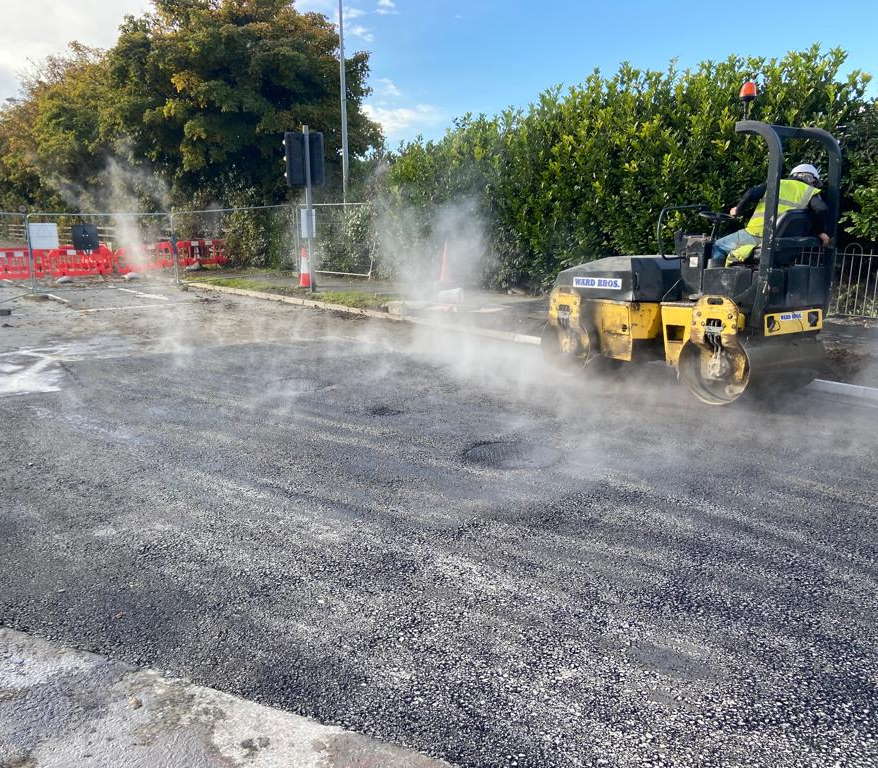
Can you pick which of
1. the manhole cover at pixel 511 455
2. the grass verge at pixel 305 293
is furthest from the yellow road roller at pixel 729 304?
the grass verge at pixel 305 293

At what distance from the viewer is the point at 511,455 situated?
516 cm

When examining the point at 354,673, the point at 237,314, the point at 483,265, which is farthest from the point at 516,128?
the point at 354,673

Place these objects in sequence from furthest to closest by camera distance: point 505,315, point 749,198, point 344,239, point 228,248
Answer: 1. point 228,248
2. point 344,239
3. point 505,315
4. point 749,198

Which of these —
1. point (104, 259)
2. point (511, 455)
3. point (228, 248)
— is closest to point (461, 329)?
point (511, 455)

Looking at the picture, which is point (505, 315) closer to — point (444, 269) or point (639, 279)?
point (444, 269)

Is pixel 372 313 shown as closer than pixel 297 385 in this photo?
No

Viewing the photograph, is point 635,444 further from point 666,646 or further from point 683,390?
point 666,646

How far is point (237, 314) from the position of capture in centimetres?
1279

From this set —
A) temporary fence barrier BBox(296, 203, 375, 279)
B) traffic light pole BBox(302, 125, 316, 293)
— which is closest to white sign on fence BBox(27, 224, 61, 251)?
temporary fence barrier BBox(296, 203, 375, 279)

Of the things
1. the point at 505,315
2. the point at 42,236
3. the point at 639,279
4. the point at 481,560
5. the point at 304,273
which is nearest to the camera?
the point at 481,560

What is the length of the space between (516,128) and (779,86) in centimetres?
508

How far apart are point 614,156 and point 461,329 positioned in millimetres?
4180

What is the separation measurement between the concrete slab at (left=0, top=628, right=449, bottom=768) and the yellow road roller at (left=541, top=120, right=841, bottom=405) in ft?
15.8

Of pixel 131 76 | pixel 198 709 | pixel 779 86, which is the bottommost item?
pixel 198 709
